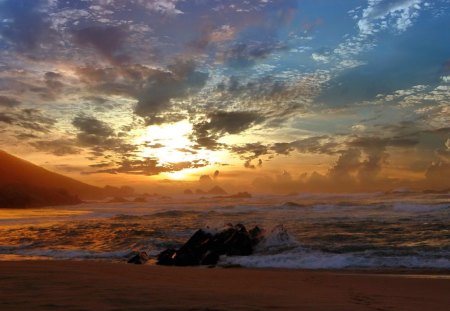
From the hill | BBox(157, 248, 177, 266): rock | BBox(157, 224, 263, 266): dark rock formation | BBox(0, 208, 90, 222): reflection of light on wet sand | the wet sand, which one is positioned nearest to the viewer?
the wet sand

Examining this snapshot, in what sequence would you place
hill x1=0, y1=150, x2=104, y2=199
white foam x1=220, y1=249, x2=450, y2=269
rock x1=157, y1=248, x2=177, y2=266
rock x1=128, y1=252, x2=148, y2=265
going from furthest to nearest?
hill x1=0, y1=150, x2=104, y2=199 → rock x1=157, y1=248, x2=177, y2=266 → rock x1=128, y1=252, x2=148, y2=265 → white foam x1=220, y1=249, x2=450, y2=269

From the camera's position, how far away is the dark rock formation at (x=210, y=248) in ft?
54.4

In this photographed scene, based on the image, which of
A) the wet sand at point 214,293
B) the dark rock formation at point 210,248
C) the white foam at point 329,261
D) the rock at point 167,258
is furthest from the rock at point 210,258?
the wet sand at point 214,293

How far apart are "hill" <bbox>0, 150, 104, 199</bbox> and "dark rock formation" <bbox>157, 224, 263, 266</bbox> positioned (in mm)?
96035

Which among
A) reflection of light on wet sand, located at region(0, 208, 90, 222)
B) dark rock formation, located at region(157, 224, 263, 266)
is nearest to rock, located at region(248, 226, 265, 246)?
dark rock formation, located at region(157, 224, 263, 266)

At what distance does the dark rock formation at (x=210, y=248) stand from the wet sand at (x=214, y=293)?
16.5 ft

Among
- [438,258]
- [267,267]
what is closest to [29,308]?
[267,267]

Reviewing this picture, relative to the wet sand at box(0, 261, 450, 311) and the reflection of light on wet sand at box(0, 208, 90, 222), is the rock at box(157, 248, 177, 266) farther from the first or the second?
the reflection of light on wet sand at box(0, 208, 90, 222)

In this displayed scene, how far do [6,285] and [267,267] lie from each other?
967cm

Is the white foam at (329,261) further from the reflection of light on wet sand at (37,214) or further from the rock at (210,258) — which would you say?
the reflection of light on wet sand at (37,214)

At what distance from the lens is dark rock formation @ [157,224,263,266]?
16.6 meters

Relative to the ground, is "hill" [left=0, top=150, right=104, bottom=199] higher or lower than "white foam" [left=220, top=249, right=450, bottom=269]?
higher

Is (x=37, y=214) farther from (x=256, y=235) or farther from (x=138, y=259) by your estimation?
(x=138, y=259)

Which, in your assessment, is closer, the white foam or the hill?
the white foam
